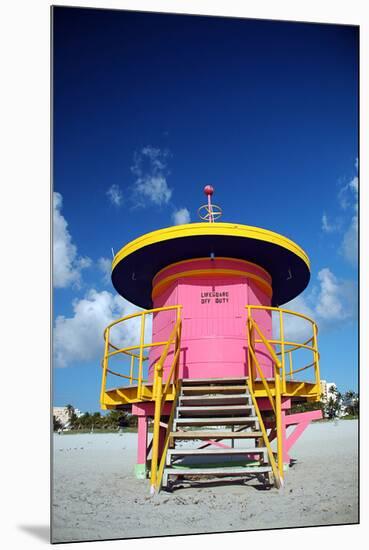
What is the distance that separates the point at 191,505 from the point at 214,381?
1797 millimetres

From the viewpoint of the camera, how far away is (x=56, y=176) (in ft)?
20.4

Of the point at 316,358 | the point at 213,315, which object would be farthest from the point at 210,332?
the point at 316,358

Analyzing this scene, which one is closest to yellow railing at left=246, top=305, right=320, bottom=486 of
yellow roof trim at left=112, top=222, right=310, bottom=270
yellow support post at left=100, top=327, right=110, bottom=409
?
yellow roof trim at left=112, top=222, right=310, bottom=270

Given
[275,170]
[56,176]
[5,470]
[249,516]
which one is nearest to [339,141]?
[275,170]

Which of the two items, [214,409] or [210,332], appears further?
[210,332]

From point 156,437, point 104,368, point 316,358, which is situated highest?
point 316,358

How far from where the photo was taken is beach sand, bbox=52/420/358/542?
18.5 ft

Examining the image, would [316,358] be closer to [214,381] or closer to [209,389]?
[214,381]

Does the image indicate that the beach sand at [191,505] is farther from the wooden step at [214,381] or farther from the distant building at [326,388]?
the wooden step at [214,381]

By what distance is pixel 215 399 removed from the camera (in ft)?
22.1

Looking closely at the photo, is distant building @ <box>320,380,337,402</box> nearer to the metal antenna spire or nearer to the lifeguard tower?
the lifeguard tower

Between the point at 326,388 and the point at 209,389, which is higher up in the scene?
the point at 209,389

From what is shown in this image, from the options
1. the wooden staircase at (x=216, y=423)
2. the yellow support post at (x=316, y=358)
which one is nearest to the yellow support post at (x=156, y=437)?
the wooden staircase at (x=216, y=423)

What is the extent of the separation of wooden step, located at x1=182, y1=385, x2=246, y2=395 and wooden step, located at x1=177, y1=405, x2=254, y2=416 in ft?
1.11
